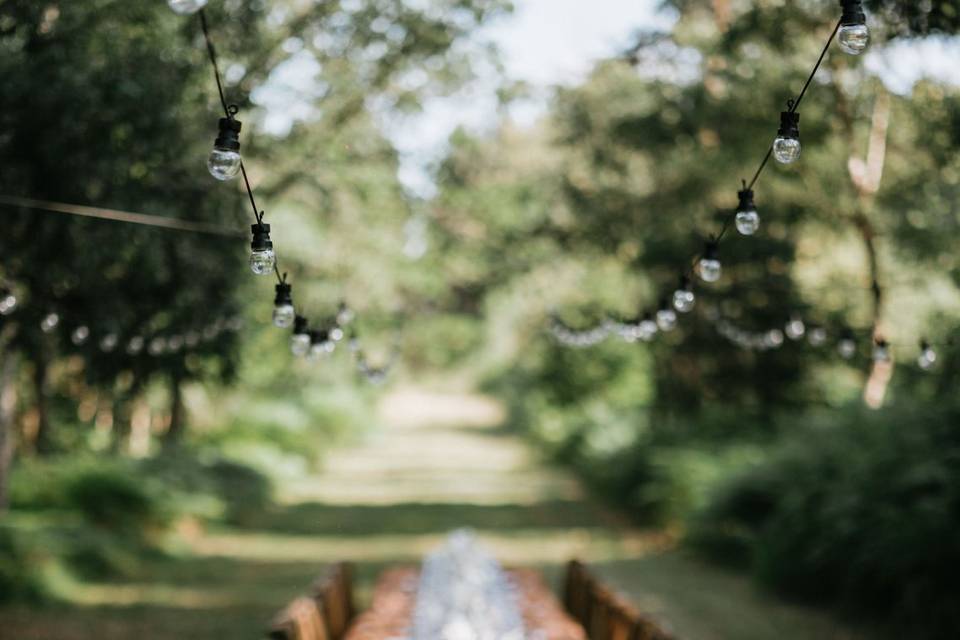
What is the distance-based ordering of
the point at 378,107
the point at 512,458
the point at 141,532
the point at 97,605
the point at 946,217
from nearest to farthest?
the point at 97,605 < the point at 946,217 < the point at 141,532 < the point at 378,107 < the point at 512,458

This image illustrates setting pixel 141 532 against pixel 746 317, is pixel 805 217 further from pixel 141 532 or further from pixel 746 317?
pixel 141 532

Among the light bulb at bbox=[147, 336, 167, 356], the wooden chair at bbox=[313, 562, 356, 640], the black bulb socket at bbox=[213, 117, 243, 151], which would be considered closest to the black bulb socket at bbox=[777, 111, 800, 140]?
the black bulb socket at bbox=[213, 117, 243, 151]

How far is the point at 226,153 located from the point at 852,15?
6.73 feet

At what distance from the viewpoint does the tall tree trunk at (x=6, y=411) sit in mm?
11227

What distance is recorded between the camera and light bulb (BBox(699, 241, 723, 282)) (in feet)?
17.0

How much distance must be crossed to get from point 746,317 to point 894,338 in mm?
3169

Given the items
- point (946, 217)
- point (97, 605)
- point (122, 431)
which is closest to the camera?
point (97, 605)

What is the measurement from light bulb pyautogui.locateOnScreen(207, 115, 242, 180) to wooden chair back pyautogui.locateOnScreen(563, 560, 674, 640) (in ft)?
11.5

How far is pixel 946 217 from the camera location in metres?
13.1

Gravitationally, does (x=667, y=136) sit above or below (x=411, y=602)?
above

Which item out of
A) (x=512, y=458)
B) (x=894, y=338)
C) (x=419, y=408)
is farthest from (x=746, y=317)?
(x=419, y=408)

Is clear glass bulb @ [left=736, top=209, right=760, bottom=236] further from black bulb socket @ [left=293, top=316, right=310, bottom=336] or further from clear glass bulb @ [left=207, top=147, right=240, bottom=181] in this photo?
black bulb socket @ [left=293, top=316, right=310, bottom=336]

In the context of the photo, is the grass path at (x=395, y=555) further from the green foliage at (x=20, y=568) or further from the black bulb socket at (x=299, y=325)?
the black bulb socket at (x=299, y=325)

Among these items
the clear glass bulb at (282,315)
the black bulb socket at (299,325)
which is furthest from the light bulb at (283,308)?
the black bulb socket at (299,325)
